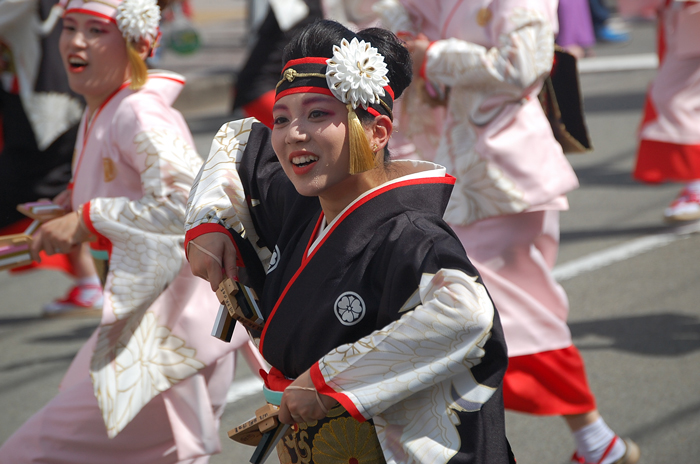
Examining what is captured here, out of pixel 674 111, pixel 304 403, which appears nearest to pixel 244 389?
pixel 304 403

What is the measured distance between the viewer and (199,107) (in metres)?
10.3

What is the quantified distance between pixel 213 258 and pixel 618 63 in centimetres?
1052

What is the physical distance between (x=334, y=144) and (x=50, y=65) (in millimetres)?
3223

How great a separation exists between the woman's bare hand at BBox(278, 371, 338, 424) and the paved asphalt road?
5.18 feet

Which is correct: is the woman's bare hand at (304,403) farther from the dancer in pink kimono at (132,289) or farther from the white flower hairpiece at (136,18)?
the white flower hairpiece at (136,18)

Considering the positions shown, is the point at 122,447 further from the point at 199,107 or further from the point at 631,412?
the point at 199,107

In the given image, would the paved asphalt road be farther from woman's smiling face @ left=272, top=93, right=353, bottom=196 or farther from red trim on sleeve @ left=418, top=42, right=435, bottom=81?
woman's smiling face @ left=272, top=93, right=353, bottom=196

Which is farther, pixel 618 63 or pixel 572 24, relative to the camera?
pixel 618 63

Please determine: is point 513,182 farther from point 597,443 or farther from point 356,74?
point 356,74

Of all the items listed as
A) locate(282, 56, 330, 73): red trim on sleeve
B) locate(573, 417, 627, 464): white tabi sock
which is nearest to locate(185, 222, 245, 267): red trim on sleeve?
locate(282, 56, 330, 73): red trim on sleeve

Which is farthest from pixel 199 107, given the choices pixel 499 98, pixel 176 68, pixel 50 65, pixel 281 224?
pixel 281 224

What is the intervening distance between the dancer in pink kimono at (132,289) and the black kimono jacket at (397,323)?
0.62 meters

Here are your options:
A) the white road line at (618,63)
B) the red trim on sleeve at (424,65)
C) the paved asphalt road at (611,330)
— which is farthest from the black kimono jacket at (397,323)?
the white road line at (618,63)

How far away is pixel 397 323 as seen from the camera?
1.51 metres
